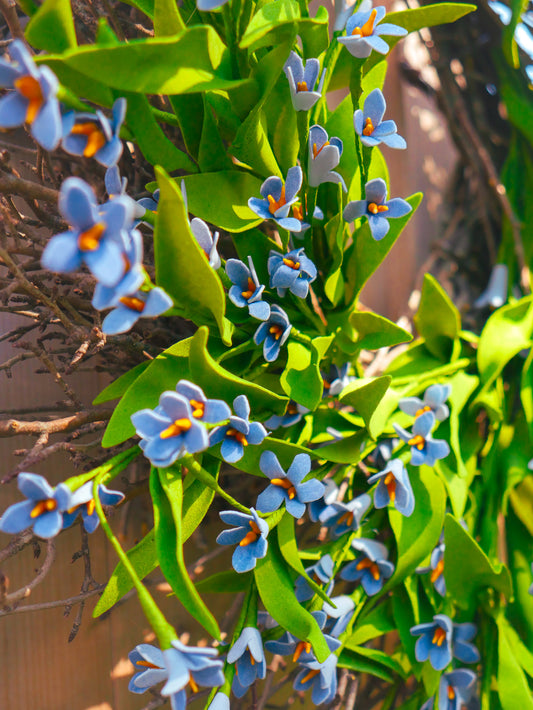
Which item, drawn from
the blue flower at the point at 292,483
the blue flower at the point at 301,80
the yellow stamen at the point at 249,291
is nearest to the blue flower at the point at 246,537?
the blue flower at the point at 292,483

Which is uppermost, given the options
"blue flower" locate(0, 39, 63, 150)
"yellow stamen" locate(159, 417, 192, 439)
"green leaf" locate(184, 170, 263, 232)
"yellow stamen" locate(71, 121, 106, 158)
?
"blue flower" locate(0, 39, 63, 150)

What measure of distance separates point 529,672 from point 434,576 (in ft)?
0.35

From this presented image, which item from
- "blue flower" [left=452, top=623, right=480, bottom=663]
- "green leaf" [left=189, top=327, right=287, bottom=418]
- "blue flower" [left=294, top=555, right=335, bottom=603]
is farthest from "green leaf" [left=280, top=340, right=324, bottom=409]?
"blue flower" [left=452, top=623, right=480, bottom=663]

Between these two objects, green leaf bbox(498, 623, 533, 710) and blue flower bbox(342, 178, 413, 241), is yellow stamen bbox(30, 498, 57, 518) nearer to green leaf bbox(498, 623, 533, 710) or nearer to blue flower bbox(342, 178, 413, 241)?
blue flower bbox(342, 178, 413, 241)

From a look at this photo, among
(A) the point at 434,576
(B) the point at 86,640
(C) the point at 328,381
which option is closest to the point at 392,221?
(C) the point at 328,381

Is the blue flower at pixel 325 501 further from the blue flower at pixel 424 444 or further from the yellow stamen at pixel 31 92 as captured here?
the yellow stamen at pixel 31 92

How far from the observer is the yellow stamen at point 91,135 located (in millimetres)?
244

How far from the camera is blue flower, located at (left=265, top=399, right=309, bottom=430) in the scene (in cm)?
34

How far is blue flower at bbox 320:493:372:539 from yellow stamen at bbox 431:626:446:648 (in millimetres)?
91

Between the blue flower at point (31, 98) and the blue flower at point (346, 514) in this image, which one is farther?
the blue flower at point (346, 514)

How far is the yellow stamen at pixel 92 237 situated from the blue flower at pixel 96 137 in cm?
4

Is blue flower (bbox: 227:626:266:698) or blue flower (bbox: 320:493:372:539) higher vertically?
blue flower (bbox: 320:493:372:539)

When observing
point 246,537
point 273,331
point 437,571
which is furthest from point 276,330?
point 437,571

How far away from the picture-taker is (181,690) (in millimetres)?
245
